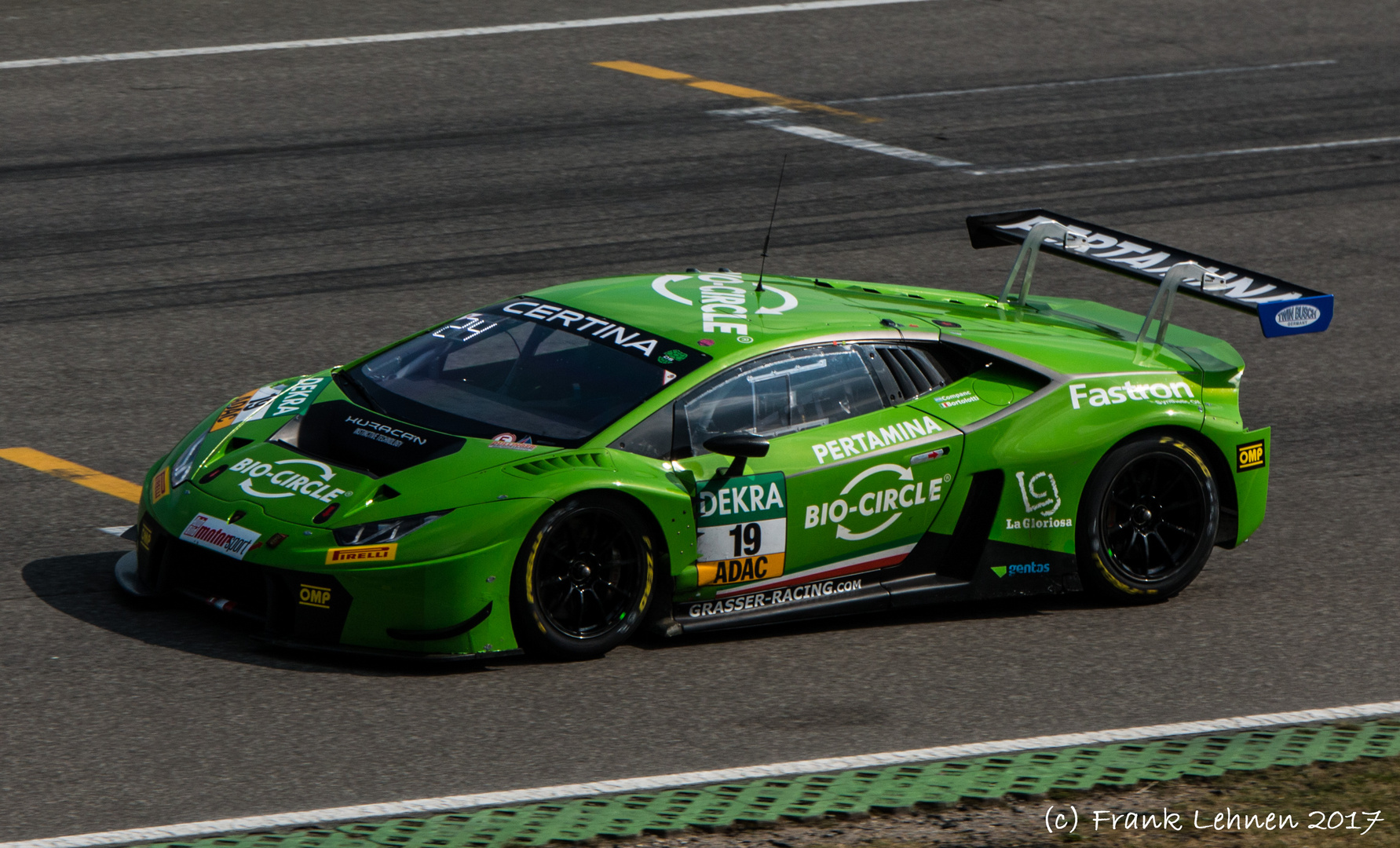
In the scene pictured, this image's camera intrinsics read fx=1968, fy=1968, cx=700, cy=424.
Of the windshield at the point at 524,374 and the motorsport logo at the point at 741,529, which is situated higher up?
the windshield at the point at 524,374

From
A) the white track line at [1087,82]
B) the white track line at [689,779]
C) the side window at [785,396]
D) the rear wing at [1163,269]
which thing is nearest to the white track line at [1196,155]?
the white track line at [1087,82]

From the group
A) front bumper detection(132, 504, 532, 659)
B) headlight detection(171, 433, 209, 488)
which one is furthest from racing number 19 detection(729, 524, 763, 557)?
headlight detection(171, 433, 209, 488)

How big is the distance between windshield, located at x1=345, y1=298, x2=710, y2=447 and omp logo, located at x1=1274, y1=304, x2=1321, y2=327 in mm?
2456

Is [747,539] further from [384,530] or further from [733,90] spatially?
[733,90]

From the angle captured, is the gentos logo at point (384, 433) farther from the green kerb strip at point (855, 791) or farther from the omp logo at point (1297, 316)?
the omp logo at point (1297, 316)

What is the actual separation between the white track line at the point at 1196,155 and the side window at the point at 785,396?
7662 millimetres

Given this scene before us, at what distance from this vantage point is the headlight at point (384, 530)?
6.67 meters

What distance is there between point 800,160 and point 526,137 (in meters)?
2.12

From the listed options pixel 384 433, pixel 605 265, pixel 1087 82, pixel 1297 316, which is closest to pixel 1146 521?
pixel 1297 316

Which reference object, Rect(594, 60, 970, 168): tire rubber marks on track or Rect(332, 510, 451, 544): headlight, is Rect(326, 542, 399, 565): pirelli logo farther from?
Rect(594, 60, 970, 168): tire rubber marks on track

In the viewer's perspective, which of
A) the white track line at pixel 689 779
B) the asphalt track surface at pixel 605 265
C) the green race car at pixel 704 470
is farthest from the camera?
the green race car at pixel 704 470

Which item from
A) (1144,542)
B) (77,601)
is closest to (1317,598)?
(1144,542)

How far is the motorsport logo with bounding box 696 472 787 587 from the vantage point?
7.14 metres

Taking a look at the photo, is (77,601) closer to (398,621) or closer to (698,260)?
(398,621)
